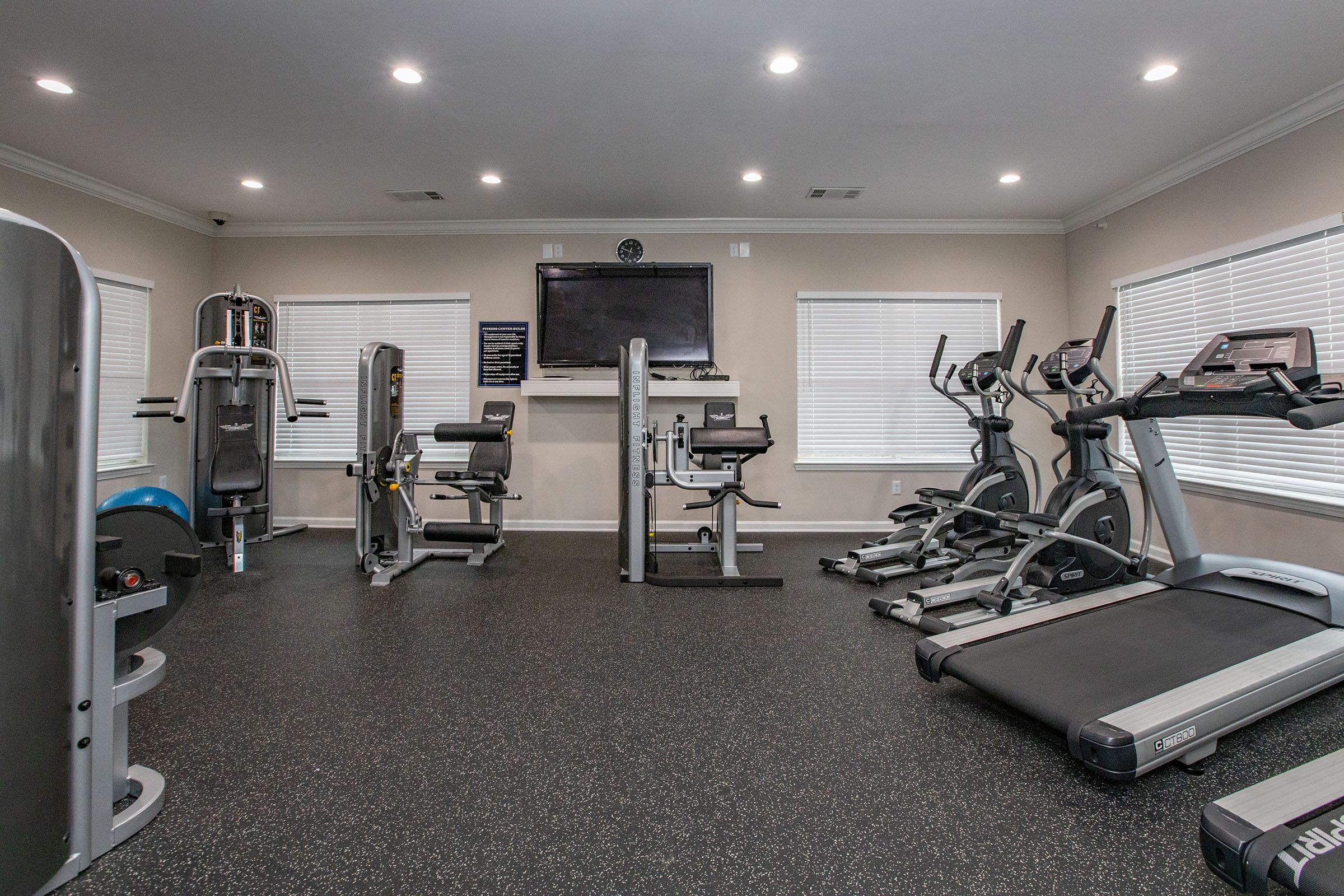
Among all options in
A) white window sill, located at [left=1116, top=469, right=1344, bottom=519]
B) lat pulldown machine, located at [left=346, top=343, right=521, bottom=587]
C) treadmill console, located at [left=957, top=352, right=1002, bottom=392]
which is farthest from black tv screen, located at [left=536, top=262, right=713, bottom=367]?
white window sill, located at [left=1116, top=469, right=1344, bottom=519]

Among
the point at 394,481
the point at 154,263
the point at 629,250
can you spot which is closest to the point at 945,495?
the point at 629,250

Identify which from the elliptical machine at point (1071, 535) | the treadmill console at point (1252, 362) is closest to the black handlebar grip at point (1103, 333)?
the elliptical machine at point (1071, 535)

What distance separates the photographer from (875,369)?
200 inches

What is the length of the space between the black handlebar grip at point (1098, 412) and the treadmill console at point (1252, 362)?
8.1 inches

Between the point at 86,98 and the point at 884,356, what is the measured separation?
540 cm

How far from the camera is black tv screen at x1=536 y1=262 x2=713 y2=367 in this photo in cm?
486

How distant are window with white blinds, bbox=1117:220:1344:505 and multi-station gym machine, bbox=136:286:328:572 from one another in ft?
20.1

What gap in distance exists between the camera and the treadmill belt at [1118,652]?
1.77m

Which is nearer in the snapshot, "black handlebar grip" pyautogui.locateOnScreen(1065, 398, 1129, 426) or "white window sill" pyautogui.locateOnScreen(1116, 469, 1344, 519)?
"black handlebar grip" pyautogui.locateOnScreen(1065, 398, 1129, 426)

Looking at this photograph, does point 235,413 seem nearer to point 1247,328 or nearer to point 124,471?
point 124,471

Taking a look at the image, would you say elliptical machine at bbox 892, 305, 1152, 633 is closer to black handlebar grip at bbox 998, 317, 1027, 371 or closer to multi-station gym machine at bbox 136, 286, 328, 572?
black handlebar grip at bbox 998, 317, 1027, 371

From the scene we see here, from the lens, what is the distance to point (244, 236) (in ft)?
17.0

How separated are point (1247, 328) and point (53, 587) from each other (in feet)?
17.7

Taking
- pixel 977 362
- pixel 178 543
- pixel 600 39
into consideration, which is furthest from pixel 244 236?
pixel 977 362
